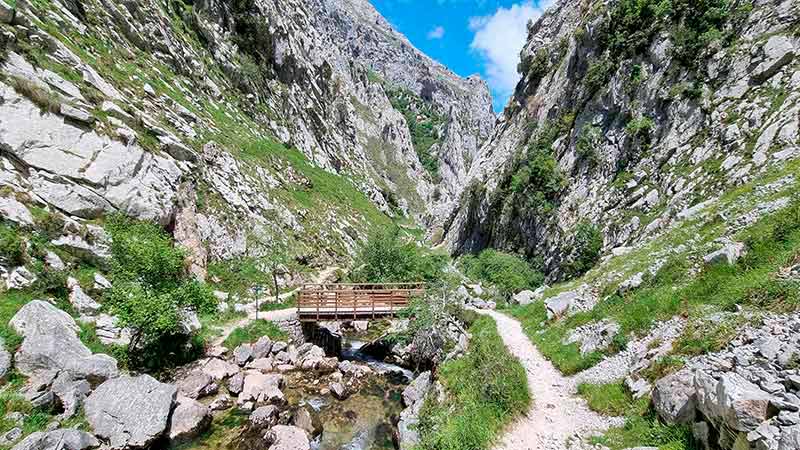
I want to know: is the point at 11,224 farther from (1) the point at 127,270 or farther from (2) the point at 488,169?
(2) the point at 488,169

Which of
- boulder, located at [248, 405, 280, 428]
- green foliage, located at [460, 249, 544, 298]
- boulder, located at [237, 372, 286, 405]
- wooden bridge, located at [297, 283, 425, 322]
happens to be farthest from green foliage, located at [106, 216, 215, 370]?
green foliage, located at [460, 249, 544, 298]

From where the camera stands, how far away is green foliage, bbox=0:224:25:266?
15961 millimetres

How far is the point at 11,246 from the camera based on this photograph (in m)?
16.2

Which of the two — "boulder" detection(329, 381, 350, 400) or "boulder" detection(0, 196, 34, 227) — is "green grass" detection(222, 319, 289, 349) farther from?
"boulder" detection(0, 196, 34, 227)

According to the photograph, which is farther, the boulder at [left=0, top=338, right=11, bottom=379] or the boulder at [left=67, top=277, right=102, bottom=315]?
the boulder at [left=67, top=277, right=102, bottom=315]

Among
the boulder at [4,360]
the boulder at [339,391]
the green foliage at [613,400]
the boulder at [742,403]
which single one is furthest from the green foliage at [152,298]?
the boulder at [742,403]

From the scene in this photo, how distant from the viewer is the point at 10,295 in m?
15.4

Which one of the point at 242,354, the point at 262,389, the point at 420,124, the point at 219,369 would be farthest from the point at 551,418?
the point at 420,124

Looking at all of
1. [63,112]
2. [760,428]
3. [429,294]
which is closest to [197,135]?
[63,112]

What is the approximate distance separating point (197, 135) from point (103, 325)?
22504 millimetres

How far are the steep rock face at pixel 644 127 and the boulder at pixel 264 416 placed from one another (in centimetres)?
2122

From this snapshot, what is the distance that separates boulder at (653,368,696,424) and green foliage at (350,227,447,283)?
23.6 m

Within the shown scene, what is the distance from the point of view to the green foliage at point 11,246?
16.0 m

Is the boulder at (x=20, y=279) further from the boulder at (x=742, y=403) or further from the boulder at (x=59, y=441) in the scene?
the boulder at (x=742, y=403)
